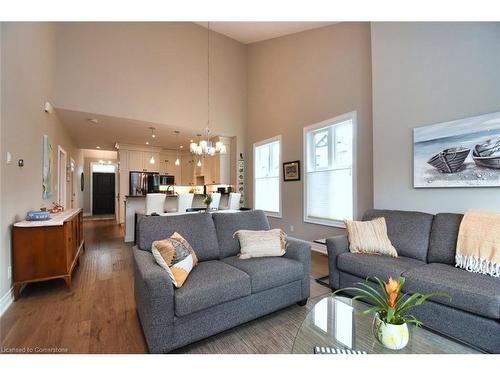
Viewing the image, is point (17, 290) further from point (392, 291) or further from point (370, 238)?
A: point (370, 238)

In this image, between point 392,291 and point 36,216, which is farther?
point 36,216

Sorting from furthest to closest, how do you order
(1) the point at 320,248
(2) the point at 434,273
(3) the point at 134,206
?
(3) the point at 134,206 < (1) the point at 320,248 < (2) the point at 434,273

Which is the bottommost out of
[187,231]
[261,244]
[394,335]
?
[394,335]

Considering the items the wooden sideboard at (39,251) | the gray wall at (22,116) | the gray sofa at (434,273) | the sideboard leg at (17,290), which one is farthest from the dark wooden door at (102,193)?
the gray sofa at (434,273)

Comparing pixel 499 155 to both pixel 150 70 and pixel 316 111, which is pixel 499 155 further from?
pixel 150 70

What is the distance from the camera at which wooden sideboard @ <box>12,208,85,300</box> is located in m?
2.37

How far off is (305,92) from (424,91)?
87.1 inches

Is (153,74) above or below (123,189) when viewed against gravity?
above

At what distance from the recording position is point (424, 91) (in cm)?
271

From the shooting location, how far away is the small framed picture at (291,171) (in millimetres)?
4732

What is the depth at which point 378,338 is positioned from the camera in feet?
3.80

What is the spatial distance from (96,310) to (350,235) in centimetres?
269

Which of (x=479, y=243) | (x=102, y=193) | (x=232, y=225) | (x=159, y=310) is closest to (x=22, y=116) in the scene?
(x=232, y=225)
